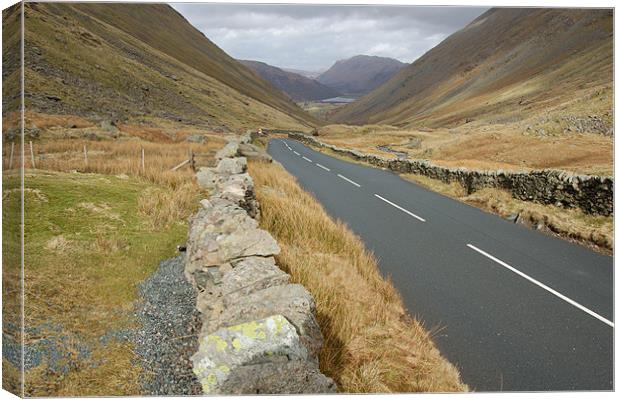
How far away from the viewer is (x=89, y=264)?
235 inches

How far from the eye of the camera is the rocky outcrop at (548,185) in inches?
449

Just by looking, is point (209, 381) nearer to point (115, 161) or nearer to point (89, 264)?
point (89, 264)

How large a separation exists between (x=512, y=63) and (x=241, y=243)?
156840mm

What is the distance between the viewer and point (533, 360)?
492 cm

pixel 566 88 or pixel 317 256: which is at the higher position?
pixel 566 88

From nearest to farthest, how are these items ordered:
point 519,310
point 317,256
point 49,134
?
1. point 519,310
2. point 317,256
3. point 49,134

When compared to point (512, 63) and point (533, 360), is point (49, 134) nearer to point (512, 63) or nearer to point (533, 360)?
point (533, 360)

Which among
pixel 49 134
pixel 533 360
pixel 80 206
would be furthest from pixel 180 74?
pixel 533 360

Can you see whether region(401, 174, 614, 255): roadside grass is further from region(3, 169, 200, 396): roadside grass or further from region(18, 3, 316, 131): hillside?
region(18, 3, 316, 131): hillside

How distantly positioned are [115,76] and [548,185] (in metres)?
71.2

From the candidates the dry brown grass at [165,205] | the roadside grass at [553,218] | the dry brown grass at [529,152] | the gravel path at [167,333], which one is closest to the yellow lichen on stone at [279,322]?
the gravel path at [167,333]

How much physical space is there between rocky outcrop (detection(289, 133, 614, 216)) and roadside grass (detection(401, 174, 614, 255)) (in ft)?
0.96

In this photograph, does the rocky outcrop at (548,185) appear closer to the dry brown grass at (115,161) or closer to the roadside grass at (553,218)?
the roadside grass at (553,218)

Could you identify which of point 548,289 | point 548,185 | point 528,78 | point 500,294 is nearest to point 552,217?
point 548,185
